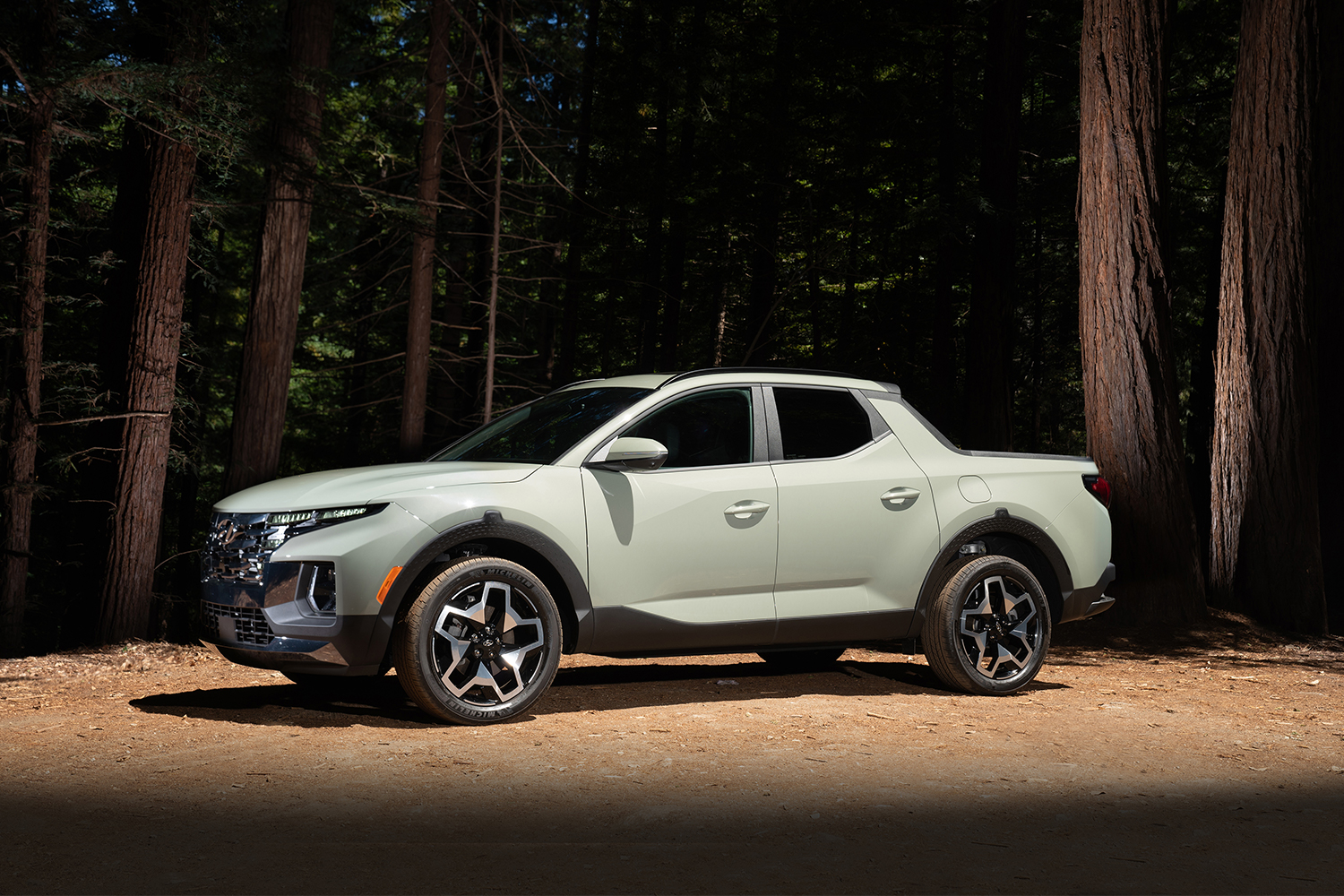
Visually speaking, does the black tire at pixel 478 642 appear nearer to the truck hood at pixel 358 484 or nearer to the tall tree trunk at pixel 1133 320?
the truck hood at pixel 358 484

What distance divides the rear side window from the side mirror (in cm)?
108

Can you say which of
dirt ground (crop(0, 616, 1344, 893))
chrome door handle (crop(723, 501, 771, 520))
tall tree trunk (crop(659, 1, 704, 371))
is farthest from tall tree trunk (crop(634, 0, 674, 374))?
chrome door handle (crop(723, 501, 771, 520))

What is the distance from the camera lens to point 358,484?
249 inches

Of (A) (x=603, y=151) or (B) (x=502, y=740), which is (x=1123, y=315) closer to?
(B) (x=502, y=740)

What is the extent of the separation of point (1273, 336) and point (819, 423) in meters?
6.98

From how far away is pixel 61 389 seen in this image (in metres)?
13.4

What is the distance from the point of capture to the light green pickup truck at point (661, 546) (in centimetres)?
618

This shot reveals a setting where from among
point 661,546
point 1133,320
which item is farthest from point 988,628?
point 1133,320

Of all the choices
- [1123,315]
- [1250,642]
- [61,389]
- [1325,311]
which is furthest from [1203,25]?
[61,389]

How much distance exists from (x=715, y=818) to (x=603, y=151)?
22.9m

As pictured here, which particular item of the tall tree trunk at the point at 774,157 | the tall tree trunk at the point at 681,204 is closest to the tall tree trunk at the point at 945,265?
the tall tree trunk at the point at 774,157

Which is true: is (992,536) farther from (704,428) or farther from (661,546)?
(661,546)

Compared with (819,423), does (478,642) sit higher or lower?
lower

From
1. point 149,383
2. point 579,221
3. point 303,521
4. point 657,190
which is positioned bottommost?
point 303,521
